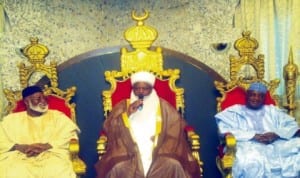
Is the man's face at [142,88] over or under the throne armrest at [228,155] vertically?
over

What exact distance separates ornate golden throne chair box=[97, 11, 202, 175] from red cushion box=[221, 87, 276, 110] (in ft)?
1.29

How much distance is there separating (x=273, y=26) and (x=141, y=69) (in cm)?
164

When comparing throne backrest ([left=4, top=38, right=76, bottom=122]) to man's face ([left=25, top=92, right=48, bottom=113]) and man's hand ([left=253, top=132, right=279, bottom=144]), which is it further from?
man's hand ([left=253, top=132, right=279, bottom=144])

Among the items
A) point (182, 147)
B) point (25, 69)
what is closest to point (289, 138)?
point (182, 147)

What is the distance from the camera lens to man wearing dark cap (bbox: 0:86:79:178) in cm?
627

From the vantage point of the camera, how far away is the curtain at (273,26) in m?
7.89

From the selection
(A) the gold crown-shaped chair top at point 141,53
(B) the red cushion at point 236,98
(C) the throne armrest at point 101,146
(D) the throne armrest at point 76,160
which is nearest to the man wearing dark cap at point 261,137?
(B) the red cushion at point 236,98

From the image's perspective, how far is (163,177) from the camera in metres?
6.20

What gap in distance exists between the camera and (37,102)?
262 inches

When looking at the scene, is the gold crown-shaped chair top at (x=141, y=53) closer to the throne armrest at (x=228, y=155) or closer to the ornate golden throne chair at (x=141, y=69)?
the ornate golden throne chair at (x=141, y=69)

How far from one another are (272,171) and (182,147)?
2.50 feet

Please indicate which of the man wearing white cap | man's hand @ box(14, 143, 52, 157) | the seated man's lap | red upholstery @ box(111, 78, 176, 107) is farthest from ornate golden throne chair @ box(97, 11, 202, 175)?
the seated man's lap

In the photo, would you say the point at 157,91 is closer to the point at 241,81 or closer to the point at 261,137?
the point at 241,81

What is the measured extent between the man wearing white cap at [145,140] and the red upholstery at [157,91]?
8.0 inches
